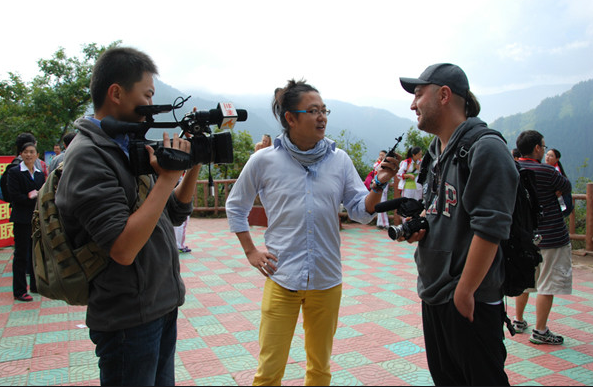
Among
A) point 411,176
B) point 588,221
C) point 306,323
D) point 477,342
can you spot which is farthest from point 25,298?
point 588,221

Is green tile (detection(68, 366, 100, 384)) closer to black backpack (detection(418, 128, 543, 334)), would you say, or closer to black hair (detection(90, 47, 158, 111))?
black hair (detection(90, 47, 158, 111))

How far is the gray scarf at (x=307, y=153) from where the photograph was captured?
2.43 meters

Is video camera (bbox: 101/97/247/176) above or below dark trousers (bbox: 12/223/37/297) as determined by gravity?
above

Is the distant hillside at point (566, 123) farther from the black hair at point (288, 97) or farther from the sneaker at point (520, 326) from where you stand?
the black hair at point (288, 97)

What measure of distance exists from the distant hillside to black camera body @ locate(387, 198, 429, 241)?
1287 inches

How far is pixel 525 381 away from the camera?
10.2 ft

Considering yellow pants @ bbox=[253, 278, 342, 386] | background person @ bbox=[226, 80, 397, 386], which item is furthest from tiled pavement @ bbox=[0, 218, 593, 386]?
background person @ bbox=[226, 80, 397, 386]

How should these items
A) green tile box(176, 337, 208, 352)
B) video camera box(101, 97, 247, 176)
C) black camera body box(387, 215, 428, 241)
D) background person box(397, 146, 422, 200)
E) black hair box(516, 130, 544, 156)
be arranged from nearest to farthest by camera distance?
video camera box(101, 97, 247, 176)
black camera body box(387, 215, 428, 241)
green tile box(176, 337, 208, 352)
black hair box(516, 130, 544, 156)
background person box(397, 146, 422, 200)

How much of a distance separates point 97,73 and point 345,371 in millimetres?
2711

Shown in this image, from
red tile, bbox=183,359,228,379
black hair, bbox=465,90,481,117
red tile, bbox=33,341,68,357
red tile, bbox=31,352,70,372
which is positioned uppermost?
black hair, bbox=465,90,481,117

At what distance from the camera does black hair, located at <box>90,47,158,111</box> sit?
1637 mm

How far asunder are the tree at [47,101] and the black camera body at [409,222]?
16770 millimetres

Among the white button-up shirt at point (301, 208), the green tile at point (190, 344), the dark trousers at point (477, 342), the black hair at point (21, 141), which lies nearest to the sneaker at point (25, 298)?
the black hair at point (21, 141)

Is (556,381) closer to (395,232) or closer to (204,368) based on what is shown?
(395,232)
